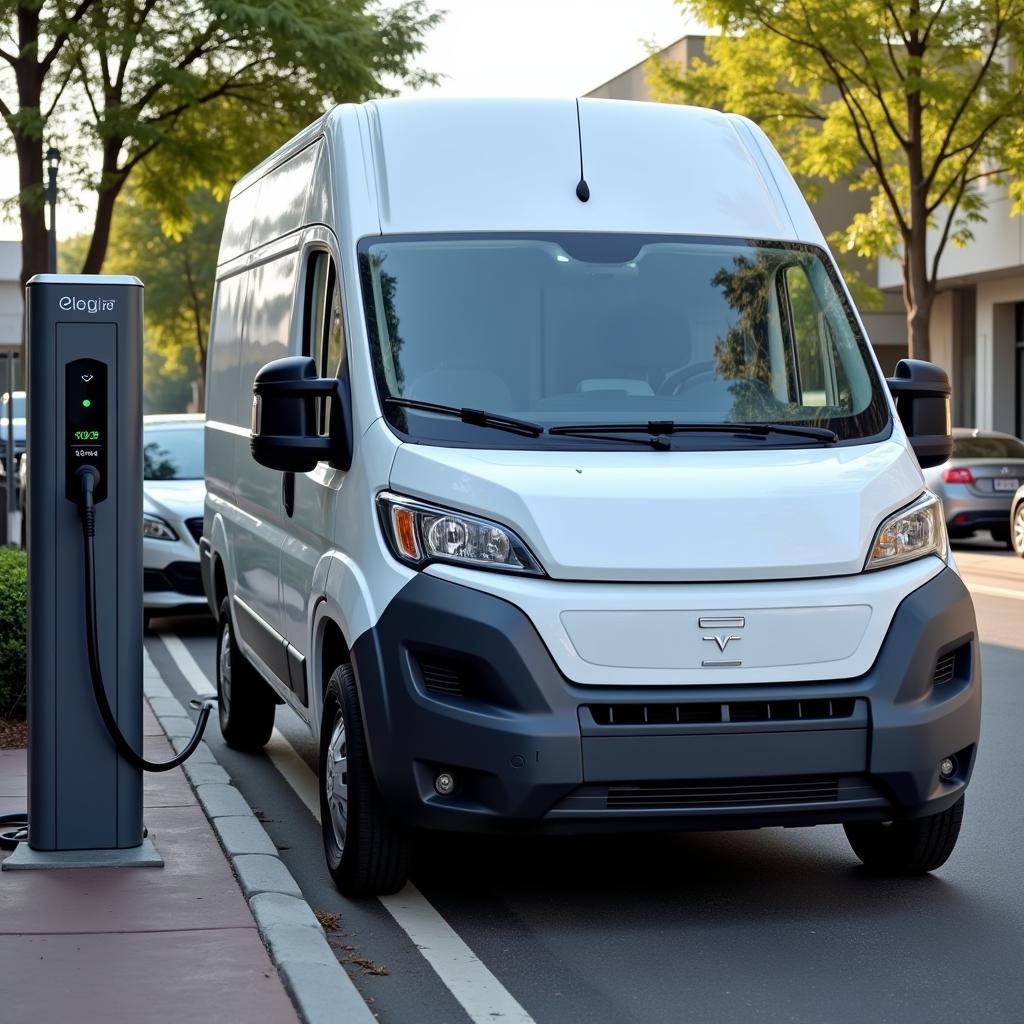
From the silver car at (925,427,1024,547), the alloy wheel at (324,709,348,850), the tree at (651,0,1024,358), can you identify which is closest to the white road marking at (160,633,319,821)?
the alloy wheel at (324,709,348,850)

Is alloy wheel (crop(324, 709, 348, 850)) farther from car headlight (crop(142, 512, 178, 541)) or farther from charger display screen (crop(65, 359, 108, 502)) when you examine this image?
car headlight (crop(142, 512, 178, 541))

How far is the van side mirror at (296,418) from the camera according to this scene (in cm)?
604

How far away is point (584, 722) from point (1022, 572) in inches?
594

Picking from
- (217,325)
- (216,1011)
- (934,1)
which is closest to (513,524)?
(216,1011)

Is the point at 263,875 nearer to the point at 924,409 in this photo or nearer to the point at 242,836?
the point at 242,836

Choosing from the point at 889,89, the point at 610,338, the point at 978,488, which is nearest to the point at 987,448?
the point at 978,488

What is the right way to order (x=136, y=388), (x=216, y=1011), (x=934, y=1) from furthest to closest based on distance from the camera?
(x=934, y=1) < (x=136, y=388) < (x=216, y=1011)

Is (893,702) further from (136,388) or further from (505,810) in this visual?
(136,388)

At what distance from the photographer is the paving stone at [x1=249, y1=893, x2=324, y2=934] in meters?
5.50

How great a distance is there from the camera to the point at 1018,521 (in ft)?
71.0

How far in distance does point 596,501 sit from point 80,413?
1837 mm

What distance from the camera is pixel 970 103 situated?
27.9 metres

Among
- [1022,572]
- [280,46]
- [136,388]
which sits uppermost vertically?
[280,46]

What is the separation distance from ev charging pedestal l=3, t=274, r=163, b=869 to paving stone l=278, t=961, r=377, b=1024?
1389 mm
